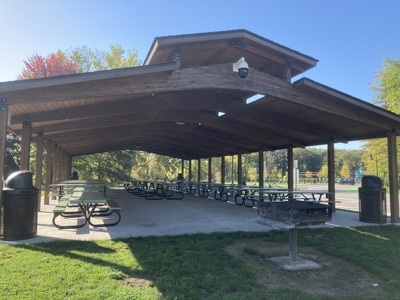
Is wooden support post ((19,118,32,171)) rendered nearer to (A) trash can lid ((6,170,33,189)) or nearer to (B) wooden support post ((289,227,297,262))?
(A) trash can lid ((6,170,33,189))

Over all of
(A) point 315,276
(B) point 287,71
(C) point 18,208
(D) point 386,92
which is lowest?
(A) point 315,276

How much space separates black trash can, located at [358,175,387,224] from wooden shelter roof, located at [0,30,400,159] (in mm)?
1549

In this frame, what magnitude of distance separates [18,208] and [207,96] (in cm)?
525

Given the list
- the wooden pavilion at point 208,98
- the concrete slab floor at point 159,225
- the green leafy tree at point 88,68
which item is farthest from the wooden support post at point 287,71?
the green leafy tree at point 88,68

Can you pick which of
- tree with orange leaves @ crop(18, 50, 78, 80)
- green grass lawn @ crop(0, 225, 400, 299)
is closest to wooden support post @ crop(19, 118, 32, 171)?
green grass lawn @ crop(0, 225, 400, 299)

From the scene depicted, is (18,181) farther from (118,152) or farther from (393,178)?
(118,152)

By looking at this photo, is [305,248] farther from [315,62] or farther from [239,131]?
[239,131]

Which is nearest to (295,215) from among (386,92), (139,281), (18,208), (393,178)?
(139,281)

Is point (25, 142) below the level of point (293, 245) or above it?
above

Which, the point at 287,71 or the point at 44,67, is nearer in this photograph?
the point at 287,71

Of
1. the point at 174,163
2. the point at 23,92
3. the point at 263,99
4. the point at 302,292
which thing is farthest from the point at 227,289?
the point at 174,163

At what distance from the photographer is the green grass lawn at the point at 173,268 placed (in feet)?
11.5

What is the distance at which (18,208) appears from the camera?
18.9ft

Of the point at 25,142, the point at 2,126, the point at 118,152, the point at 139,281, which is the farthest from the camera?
the point at 118,152
